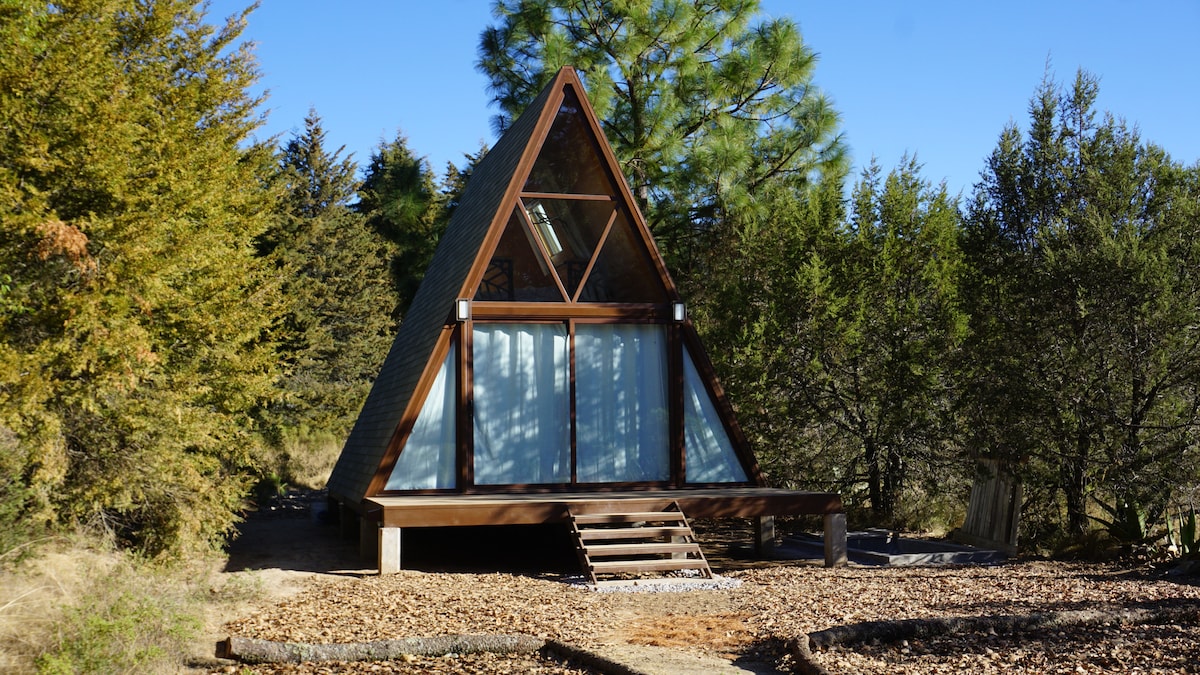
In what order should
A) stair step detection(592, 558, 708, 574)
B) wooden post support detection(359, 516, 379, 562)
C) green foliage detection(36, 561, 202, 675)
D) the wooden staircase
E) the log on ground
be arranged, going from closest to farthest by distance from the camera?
1. green foliage detection(36, 561, 202, 675)
2. the log on ground
3. stair step detection(592, 558, 708, 574)
4. the wooden staircase
5. wooden post support detection(359, 516, 379, 562)

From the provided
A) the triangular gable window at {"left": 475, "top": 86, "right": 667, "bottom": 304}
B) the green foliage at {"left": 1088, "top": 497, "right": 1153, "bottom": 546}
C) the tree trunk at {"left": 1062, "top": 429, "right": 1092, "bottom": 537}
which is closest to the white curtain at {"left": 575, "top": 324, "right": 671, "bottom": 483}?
the triangular gable window at {"left": 475, "top": 86, "right": 667, "bottom": 304}

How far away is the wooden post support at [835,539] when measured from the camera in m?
11.9

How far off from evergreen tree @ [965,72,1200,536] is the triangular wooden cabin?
3410mm

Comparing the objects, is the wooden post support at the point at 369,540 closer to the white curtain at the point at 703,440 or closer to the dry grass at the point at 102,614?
the dry grass at the point at 102,614

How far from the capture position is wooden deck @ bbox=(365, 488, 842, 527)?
10875 mm

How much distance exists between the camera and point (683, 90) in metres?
21.3

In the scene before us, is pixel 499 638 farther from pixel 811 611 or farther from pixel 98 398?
pixel 98 398

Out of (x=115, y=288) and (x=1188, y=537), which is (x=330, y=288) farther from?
(x=1188, y=537)

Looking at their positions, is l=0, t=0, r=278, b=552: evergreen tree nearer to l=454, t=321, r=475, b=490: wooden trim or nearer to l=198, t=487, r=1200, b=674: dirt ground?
l=198, t=487, r=1200, b=674: dirt ground

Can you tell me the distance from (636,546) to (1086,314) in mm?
5852

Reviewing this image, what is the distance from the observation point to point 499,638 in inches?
279

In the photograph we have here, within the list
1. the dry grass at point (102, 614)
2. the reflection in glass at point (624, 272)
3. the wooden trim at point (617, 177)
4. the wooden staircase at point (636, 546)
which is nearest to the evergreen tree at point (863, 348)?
the reflection in glass at point (624, 272)

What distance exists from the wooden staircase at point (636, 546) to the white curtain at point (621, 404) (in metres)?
1.12

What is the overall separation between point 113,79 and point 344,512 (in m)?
7.07
